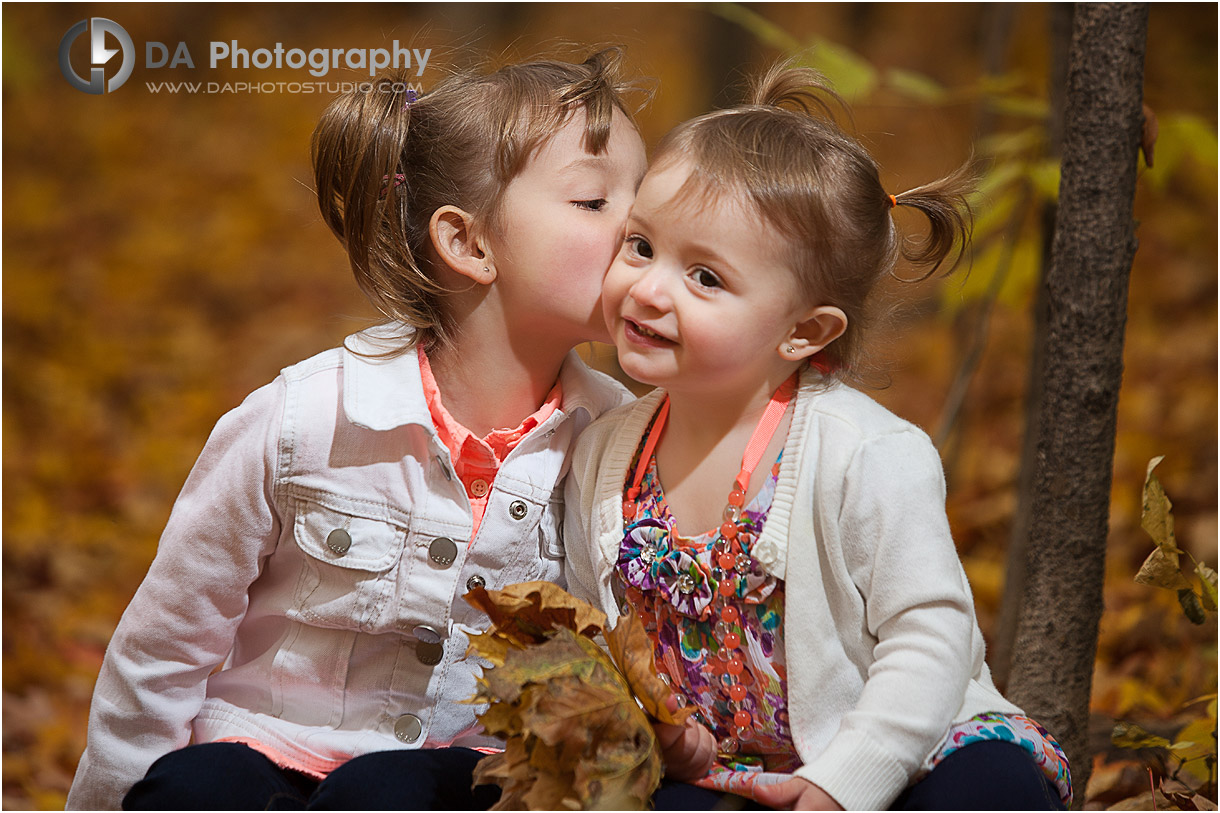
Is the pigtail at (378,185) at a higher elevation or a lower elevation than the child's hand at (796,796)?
higher

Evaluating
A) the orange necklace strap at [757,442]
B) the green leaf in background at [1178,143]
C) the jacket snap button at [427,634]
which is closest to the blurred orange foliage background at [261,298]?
the green leaf in background at [1178,143]

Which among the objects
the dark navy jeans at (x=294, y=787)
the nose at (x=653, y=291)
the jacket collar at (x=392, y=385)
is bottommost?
the dark navy jeans at (x=294, y=787)

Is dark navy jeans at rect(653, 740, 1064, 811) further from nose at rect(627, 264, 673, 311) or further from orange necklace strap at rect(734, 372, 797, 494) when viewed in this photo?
nose at rect(627, 264, 673, 311)

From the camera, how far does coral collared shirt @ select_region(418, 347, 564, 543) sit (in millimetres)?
1635

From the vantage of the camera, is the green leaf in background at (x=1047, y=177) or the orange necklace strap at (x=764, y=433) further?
the green leaf in background at (x=1047, y=177)

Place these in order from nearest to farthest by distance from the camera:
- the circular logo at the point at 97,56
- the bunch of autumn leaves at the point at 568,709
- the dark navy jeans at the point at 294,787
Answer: the bunch of autumn leaves at the point at 568,709 < the dark navy jeans at the point at 294,787 < the circular logo at the point at 97,56

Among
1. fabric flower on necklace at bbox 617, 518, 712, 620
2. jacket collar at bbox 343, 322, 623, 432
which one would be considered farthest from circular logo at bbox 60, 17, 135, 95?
fabric flower on necklace at bbox 617, 518, 712, 620

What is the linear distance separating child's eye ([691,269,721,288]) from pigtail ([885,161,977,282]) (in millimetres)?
304

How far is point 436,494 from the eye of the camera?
1609 millimetres

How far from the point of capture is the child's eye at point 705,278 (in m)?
1.42

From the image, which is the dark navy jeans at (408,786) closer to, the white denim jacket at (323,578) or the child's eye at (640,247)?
the white denim jacket at (323,578)

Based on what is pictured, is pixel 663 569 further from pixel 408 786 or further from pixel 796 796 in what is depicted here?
pixel 408 786

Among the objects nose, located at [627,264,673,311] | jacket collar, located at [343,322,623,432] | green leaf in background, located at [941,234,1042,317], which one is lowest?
jacket collar, located at [343,322,623,432]

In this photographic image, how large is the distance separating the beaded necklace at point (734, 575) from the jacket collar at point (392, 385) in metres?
0.28
